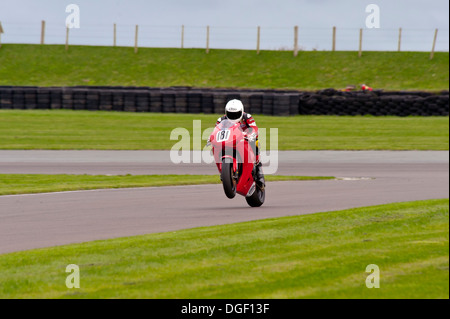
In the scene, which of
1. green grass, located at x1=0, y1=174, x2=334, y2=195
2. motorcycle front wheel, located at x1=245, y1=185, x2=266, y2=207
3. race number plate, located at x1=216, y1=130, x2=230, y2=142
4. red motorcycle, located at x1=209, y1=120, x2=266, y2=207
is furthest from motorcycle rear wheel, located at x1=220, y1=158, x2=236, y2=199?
green grass, located at x1=0, y1=174, x2=334, y2=195

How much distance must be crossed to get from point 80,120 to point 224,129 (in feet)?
68.3

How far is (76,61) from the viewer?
177 feet

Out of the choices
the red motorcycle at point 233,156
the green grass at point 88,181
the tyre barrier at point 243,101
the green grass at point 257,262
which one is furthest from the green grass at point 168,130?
the green grass at point 257,262

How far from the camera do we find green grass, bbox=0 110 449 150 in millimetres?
24797

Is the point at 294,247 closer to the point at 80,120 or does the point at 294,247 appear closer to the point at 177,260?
the point at 177,260

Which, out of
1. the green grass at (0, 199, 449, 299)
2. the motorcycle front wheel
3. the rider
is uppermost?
the rider

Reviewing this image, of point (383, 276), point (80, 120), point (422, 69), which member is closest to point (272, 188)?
point (383, 276)

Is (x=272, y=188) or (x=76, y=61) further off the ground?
(x=76, y=61)

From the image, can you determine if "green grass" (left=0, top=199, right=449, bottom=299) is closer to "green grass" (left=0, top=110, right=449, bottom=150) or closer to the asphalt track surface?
the asphalt track surface

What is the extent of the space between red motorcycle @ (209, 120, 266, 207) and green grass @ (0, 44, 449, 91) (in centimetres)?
3409

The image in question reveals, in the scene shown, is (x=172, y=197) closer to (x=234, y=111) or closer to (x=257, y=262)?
(x=234, y=111)

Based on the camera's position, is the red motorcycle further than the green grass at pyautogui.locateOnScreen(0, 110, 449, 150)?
No

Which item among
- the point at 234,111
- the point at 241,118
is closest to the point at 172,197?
the point at 241,118
